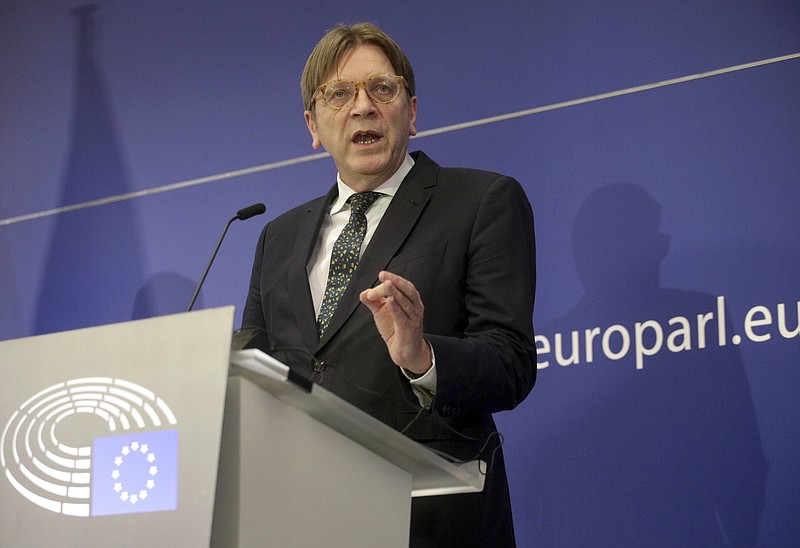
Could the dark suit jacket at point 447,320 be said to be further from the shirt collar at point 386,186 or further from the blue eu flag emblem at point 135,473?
the blue eu flag emblem at point 135,473

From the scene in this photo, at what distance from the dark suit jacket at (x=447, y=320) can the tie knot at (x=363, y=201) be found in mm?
69

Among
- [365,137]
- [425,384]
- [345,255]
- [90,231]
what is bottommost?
[425,384]

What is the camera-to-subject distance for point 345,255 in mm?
2082

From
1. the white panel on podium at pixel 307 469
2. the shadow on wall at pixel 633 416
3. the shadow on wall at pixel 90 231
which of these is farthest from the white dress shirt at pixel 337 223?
the shadow on wall at pixel 90 231

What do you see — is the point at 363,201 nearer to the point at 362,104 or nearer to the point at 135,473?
the point at 362,104

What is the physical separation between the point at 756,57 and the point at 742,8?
6.3 inches

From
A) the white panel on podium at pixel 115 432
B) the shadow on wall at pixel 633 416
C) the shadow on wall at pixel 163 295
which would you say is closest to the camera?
the white panel on podium at pixel 115 432

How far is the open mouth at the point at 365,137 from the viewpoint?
2252 mm

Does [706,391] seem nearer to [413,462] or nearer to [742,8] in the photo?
[742,8]

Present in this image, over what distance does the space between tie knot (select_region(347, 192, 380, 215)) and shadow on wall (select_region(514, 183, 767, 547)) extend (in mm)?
994

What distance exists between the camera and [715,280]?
2.79m

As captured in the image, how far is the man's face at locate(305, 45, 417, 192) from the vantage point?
2240 millimetres

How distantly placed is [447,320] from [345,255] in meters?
0.25

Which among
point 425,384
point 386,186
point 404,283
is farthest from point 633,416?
point 404,283
